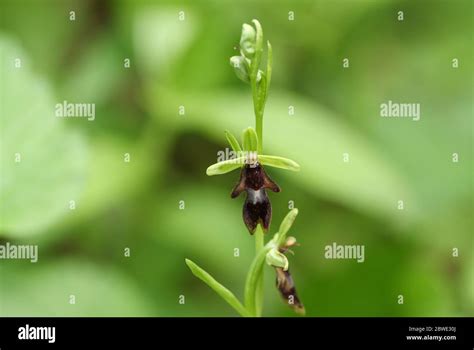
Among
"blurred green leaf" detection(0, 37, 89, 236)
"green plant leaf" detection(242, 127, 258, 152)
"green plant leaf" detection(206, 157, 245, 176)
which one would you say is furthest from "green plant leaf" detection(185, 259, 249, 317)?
"blurred green leaf" detection(0, 37, 89, 236)

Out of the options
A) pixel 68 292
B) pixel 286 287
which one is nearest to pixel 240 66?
pixel 286 287

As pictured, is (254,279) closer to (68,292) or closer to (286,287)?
(286,287)

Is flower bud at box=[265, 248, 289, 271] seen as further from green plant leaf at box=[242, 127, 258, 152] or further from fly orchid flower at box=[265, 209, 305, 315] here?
green plant leaf at box=[242, 127, 258, 152]

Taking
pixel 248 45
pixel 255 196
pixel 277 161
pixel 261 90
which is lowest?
pixel 255 196

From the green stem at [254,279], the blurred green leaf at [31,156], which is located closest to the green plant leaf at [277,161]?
the green stem at [254,279]

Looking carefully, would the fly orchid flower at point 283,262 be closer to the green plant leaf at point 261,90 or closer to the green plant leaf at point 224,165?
the green plant leaf at point 224,165

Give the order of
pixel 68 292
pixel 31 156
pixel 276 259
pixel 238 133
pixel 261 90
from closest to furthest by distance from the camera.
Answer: pixel 261 90 → pixel 276 259 → pixel 31 156 → pixel 68 292 → pixel 238 133
